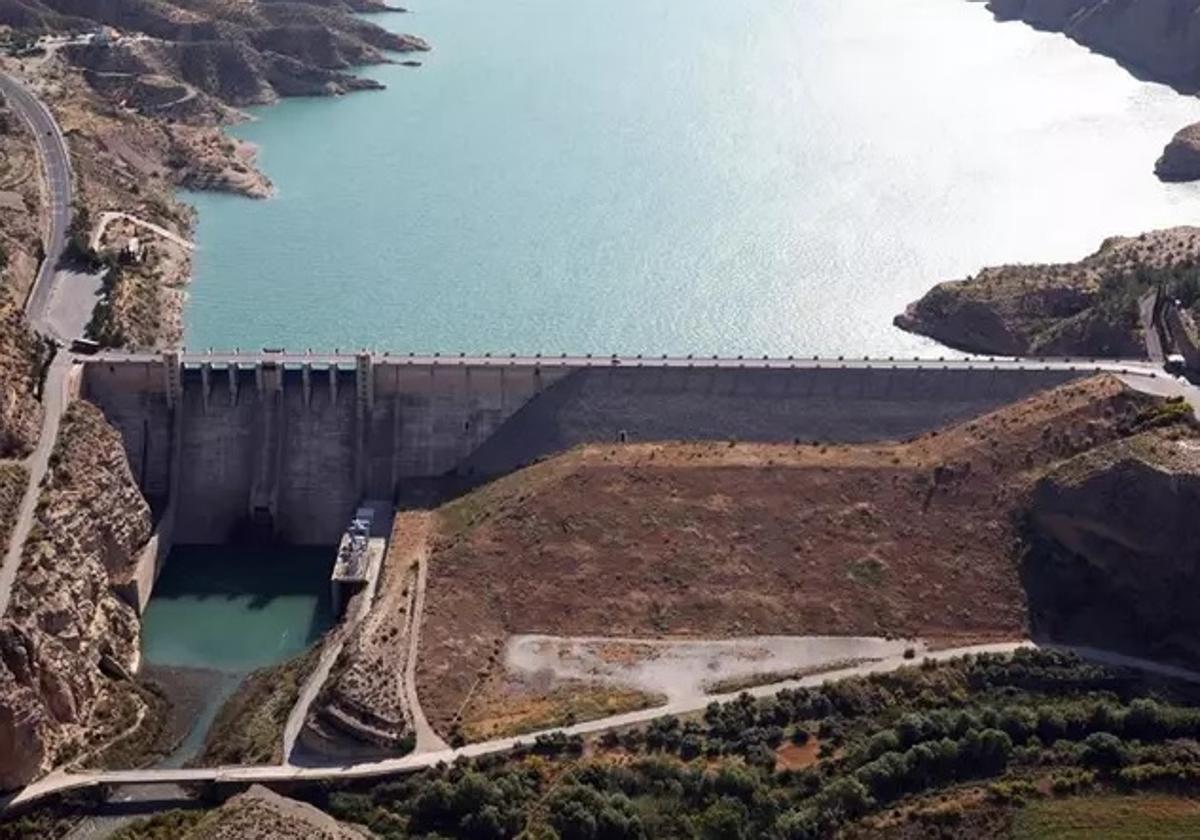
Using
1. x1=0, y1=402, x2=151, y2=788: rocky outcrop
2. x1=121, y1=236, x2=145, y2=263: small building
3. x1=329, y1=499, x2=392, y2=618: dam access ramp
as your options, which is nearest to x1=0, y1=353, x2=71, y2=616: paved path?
x1=0, y1=402, x2=151, y2=788: rocky outcrop

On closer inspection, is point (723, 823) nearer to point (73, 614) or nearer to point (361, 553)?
point (361, 553)

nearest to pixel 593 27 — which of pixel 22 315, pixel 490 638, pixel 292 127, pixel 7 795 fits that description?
pixel 292 127

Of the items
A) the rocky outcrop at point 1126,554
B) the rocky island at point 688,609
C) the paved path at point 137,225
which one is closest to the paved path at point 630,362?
the rocky island at point 688,609

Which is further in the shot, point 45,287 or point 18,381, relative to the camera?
point 45,287

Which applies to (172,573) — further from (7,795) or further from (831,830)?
(831,830)

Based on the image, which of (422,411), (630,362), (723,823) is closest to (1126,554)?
(723,823)

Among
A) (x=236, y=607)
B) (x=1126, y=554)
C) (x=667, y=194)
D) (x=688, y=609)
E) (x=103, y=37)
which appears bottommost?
(x=236, y=607)
